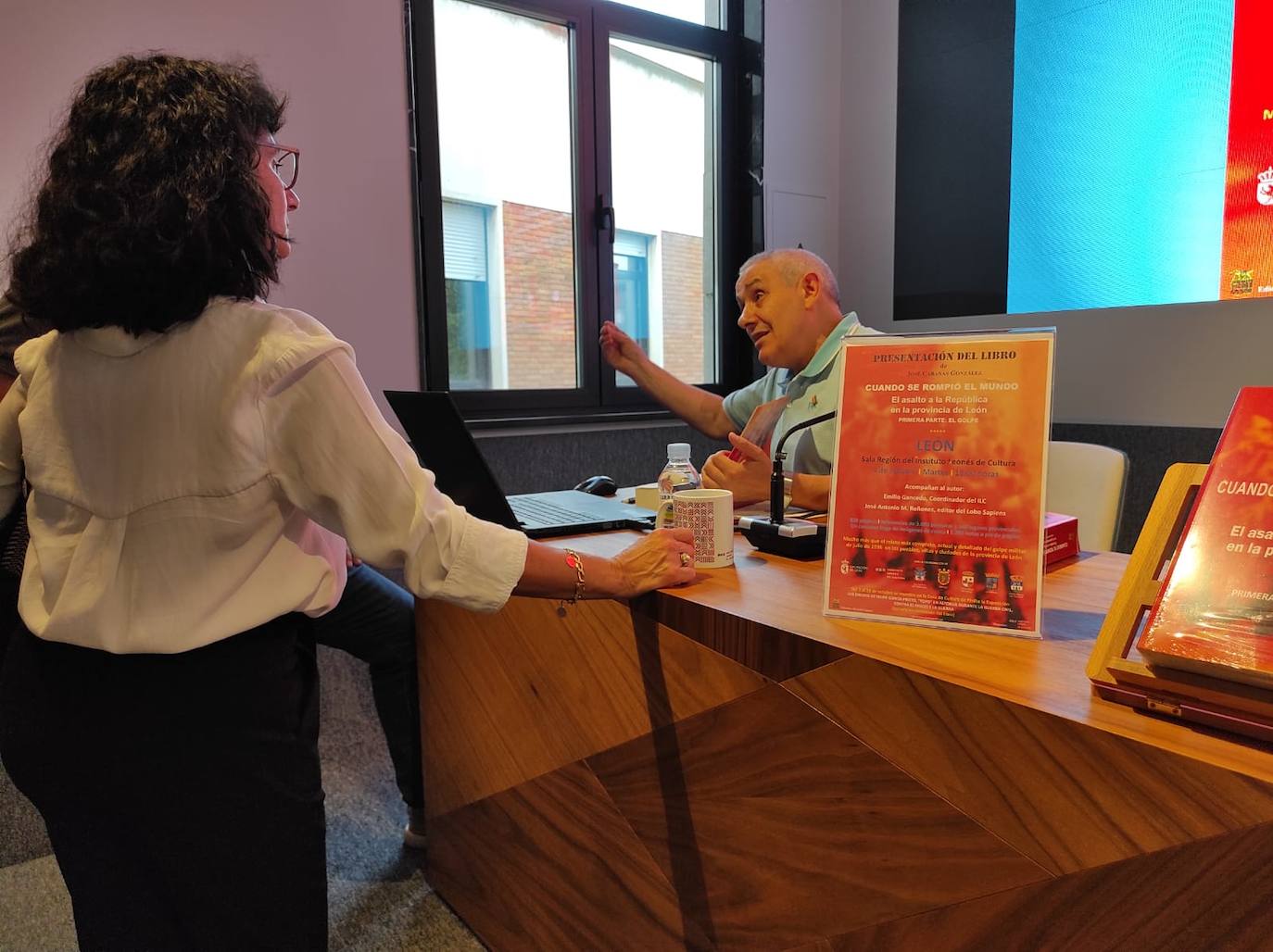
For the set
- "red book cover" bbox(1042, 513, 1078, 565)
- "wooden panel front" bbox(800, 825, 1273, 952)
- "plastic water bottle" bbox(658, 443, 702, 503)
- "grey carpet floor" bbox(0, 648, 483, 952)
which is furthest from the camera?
"grey carpet floor" bbox(0, 648, 483, 952)

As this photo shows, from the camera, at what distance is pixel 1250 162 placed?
2.15 m

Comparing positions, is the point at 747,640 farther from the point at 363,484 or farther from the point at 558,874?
the point at 558,874

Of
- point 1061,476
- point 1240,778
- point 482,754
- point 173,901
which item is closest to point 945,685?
point 1240,778

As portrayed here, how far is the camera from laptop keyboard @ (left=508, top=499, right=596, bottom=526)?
57.4 inches

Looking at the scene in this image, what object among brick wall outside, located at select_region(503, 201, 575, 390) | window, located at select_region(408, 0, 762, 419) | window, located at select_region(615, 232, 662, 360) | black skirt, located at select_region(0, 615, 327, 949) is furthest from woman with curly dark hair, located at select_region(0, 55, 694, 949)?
window, located at select_region(615, 232, 662, 360)

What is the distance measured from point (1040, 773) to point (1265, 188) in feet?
7.40

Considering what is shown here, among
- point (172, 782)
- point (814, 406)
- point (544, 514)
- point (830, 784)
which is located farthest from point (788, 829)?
point (814, 406)

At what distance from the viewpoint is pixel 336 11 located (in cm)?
227

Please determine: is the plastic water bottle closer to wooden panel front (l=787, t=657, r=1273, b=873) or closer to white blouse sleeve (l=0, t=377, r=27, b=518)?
wooden panel front (l=787, t=657, r=1273, b=873)

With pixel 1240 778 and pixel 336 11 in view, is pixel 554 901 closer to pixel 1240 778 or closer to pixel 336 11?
pixel 1240 778

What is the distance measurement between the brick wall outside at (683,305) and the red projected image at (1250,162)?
70.2 inches

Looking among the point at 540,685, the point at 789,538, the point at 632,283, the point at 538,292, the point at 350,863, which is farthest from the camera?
the point at 632,283

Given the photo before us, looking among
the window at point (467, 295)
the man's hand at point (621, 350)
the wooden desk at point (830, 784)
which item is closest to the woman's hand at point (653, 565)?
the wooden desk at point (830, 784)

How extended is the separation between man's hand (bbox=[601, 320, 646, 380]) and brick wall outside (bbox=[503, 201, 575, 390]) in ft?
1.67
